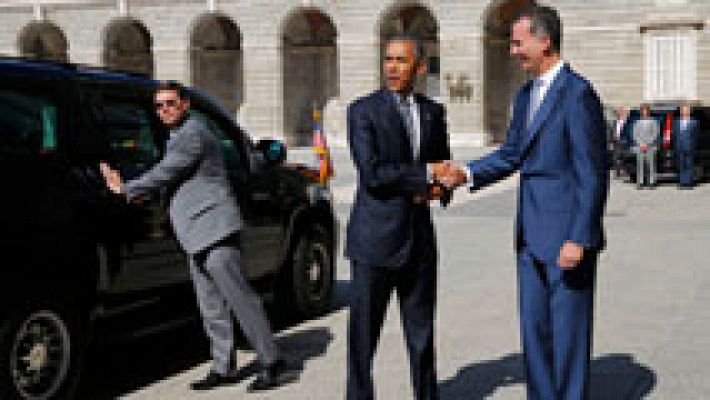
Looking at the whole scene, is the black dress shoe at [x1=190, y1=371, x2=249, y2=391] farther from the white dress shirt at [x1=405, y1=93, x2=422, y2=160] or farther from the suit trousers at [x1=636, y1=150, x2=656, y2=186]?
the suit trousers at [x1=636, y1=150, x2=656, y2=186]

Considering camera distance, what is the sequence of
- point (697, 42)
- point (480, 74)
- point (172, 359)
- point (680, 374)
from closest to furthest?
point (680, 374) → point (172, 359) → point (697, 42) → point (480, 74)

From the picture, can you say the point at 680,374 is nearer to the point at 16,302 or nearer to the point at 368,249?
the point at 368,249

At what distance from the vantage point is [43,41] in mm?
49188

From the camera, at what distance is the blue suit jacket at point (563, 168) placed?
14.9 feet

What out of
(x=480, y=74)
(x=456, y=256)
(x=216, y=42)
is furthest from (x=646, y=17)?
(x=456, y=256)

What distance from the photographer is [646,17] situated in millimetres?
33750

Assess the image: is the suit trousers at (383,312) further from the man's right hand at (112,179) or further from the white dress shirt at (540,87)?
the man's right hand at (112,179)

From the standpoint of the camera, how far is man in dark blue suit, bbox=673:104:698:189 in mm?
20922

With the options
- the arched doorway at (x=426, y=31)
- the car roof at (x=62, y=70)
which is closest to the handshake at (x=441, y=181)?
the car roof at (x=62, y=70)

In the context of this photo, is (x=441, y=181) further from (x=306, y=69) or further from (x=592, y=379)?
(x=306, y=69)

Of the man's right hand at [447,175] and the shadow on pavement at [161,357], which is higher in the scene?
the man's right hand at [447,175]

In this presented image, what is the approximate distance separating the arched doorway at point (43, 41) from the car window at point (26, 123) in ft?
138

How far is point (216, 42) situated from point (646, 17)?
18.5 m

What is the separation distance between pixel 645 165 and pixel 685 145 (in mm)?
885
